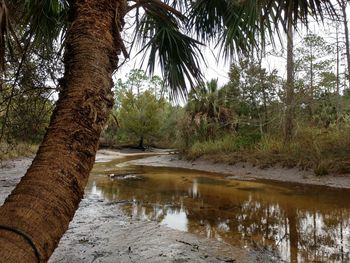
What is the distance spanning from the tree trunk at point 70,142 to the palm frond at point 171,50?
6.59 ft

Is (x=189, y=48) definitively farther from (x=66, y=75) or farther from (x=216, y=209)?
(x=216, y=209)

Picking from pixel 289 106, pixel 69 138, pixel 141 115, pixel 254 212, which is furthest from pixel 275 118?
pixel 141 115

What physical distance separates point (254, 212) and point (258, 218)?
1.57 ft

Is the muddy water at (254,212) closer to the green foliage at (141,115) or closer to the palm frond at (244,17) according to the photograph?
the palm frond at (244,17)

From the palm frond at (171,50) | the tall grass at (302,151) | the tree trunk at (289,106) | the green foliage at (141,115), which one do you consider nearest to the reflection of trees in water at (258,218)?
the palm frond at (171,50)

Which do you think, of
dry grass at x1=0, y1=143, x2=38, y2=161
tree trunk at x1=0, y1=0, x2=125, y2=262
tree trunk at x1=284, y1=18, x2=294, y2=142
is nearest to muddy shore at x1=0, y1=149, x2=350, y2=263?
dry grass at x1=0, y1=143, x2=38, y2=161

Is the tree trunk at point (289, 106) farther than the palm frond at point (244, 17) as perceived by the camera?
Yes

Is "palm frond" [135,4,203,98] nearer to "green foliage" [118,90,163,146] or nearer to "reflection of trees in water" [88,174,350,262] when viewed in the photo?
"reflection of trees in water" [88,174,350,262]

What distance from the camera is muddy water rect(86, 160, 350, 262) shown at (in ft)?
14.3

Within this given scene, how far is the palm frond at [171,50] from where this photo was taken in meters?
3.99

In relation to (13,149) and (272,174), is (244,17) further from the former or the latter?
(272,174)

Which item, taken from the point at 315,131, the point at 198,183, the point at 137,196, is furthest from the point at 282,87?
the point at 137,196

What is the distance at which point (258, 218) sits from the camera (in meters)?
5.90

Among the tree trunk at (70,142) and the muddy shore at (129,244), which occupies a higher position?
the tree trunk at (70,142)
